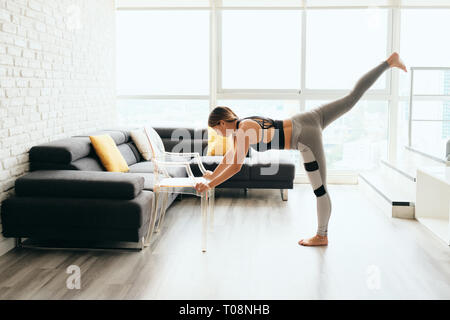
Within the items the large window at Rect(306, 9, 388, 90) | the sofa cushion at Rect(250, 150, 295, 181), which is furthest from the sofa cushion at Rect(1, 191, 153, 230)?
the large window at Rect(306, 9, 388, 90)

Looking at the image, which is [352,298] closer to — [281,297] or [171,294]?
[281,297]

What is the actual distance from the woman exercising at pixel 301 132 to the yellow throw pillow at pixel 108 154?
1352 millimetres

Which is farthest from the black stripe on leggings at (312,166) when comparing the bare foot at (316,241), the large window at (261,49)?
the large window at (261,49)

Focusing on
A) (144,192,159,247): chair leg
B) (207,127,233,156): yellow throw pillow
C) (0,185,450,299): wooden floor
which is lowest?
(0,185,450,299): wooden floor

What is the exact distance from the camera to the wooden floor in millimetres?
2594

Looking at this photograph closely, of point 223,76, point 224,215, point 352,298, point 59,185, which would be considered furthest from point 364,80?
point 223,76

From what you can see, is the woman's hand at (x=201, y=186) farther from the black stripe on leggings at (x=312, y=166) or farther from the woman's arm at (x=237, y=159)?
the black stripe on leggings at (x=312, y=166)

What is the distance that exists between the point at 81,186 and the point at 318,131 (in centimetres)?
173

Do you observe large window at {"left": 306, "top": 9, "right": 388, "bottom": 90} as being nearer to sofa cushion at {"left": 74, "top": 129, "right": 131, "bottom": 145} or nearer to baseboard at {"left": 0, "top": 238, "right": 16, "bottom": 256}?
sofa cushion at {"left": 74, "top": 129, "right": 131, "bottom": 145}

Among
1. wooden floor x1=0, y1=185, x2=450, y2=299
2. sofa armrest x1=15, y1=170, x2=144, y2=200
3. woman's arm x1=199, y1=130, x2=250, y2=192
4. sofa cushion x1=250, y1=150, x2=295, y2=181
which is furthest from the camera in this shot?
sofa cushion x1=250, y1=150, x2=295, y2=181

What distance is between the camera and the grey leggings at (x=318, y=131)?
3221mm

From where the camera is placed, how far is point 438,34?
5.93 metres

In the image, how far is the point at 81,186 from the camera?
3.26 metres

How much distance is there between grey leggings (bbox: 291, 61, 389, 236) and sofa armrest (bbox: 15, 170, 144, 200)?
3.97ft
